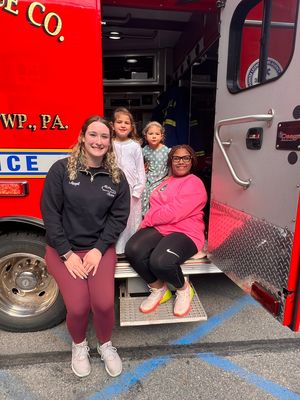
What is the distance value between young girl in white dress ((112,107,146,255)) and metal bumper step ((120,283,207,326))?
405mm

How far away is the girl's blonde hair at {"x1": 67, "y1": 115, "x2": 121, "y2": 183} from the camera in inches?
75.3

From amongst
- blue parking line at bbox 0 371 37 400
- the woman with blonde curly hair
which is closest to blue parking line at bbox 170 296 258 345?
the woman with blonde curly hair

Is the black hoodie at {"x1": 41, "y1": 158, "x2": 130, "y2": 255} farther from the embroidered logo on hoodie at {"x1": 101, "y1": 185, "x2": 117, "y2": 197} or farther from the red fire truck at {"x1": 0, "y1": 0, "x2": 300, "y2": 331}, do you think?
the red fire truck at {"x1": 0, "y1": 0, "x2": 300, "y2": 331}

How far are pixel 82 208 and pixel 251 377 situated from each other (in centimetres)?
157

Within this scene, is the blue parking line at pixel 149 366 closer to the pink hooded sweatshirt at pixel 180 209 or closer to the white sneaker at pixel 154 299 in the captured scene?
the white sneaker at pixel 154 299

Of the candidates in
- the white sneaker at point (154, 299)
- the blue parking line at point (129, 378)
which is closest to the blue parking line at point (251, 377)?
the blue parking line at point (129, 378)

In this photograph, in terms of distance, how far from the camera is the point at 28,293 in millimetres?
2512

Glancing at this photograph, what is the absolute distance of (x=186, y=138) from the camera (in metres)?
4.42

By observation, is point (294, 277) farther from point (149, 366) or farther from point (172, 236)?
point (149, 366)

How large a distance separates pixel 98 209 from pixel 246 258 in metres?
1.00

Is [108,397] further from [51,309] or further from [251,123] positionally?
[251,123]

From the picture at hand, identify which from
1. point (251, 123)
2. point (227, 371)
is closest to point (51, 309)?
point (227, 371)

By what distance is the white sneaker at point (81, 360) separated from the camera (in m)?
1.97

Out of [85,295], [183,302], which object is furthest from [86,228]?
[183,302]
